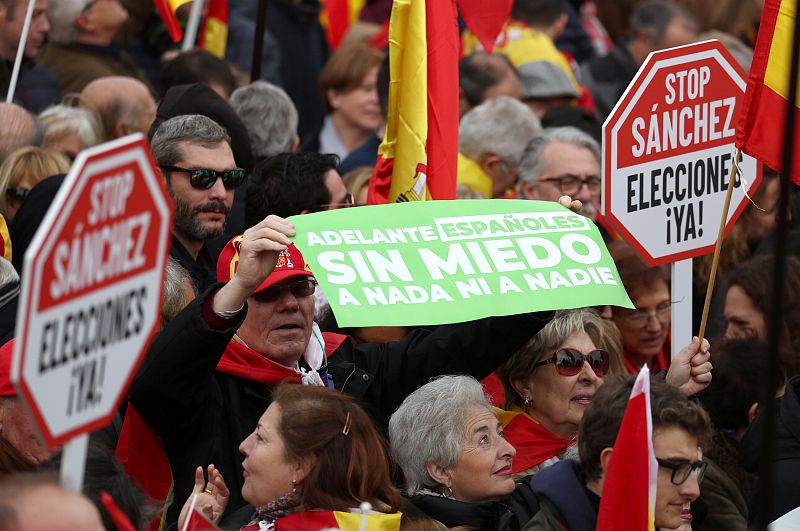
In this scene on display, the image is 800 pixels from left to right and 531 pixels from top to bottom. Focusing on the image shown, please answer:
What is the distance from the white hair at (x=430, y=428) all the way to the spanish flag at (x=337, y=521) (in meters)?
0.48

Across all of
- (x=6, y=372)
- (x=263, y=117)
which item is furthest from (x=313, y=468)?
(x=263, y=117)

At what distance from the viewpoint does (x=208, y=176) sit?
566 centimetres

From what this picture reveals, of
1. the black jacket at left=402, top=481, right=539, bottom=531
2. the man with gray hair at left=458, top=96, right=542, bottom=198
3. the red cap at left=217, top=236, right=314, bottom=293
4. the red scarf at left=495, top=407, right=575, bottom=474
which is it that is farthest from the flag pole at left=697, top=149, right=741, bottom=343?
the man with gray hair at left=458, top=96, right=542, bottom=198

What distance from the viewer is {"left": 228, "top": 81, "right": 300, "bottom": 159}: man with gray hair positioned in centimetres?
723

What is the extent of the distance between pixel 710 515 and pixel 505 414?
2.45 ft

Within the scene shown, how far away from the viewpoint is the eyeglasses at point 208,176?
18.5 feet

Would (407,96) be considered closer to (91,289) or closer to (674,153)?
(674,153)

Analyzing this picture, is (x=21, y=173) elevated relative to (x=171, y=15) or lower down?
lower down

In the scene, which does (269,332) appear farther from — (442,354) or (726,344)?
(726,344)

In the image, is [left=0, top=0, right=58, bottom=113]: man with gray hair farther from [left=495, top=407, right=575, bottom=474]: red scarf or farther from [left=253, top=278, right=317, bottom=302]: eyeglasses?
[left=495, top=407, right=575, bottom=474]: red scarf

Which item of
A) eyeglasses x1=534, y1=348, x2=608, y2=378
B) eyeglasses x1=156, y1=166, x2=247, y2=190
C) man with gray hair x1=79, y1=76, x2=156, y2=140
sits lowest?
eyeglasses x1=534, y1=348, x2=608, y2=378

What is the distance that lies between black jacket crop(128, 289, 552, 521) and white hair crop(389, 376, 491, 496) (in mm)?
170

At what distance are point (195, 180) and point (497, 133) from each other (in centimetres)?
252

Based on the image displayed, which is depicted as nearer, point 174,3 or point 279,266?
point 279,266
